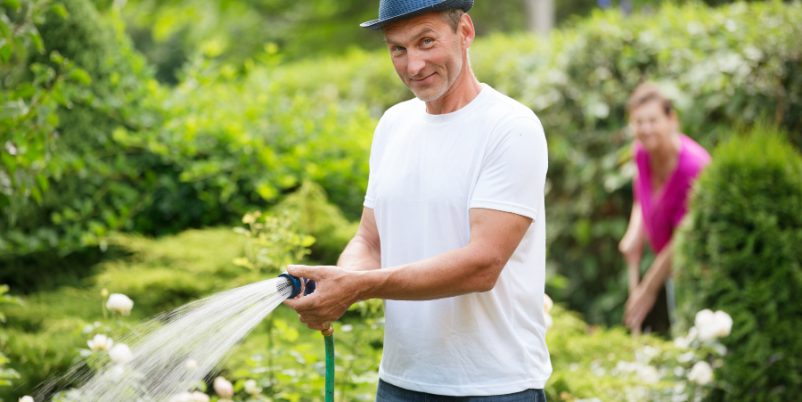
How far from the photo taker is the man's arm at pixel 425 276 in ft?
7.10

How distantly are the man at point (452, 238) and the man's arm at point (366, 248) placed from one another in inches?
3.8

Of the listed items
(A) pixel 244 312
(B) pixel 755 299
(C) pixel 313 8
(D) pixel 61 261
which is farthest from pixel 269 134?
(C) pixel 313 8

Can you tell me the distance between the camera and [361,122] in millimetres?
6312

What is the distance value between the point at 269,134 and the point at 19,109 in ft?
7.06

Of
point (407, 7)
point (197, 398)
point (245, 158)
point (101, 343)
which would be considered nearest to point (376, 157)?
point (407, 7)

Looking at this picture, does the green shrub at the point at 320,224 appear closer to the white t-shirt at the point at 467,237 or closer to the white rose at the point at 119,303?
the white rose at the point at 119,303

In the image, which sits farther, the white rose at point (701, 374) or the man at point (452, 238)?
A: the white rose at point (701, 374)

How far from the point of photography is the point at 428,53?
2309mm

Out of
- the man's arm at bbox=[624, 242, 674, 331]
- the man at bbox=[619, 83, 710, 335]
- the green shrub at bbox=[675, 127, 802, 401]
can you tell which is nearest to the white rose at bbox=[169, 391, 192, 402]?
the green shrub at bbox=[675, 127, 802, 401]

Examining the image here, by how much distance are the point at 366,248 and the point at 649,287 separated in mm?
3213

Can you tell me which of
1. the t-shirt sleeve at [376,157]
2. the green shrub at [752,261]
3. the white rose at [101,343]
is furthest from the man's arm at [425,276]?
the green shrub at [752,261]

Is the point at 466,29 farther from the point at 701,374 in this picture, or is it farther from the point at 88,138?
the point at 88,138

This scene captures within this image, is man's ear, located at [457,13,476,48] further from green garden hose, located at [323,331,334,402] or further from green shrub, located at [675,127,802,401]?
green shrub, located at [675,127,802,401]

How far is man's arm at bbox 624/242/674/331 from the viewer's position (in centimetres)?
538
